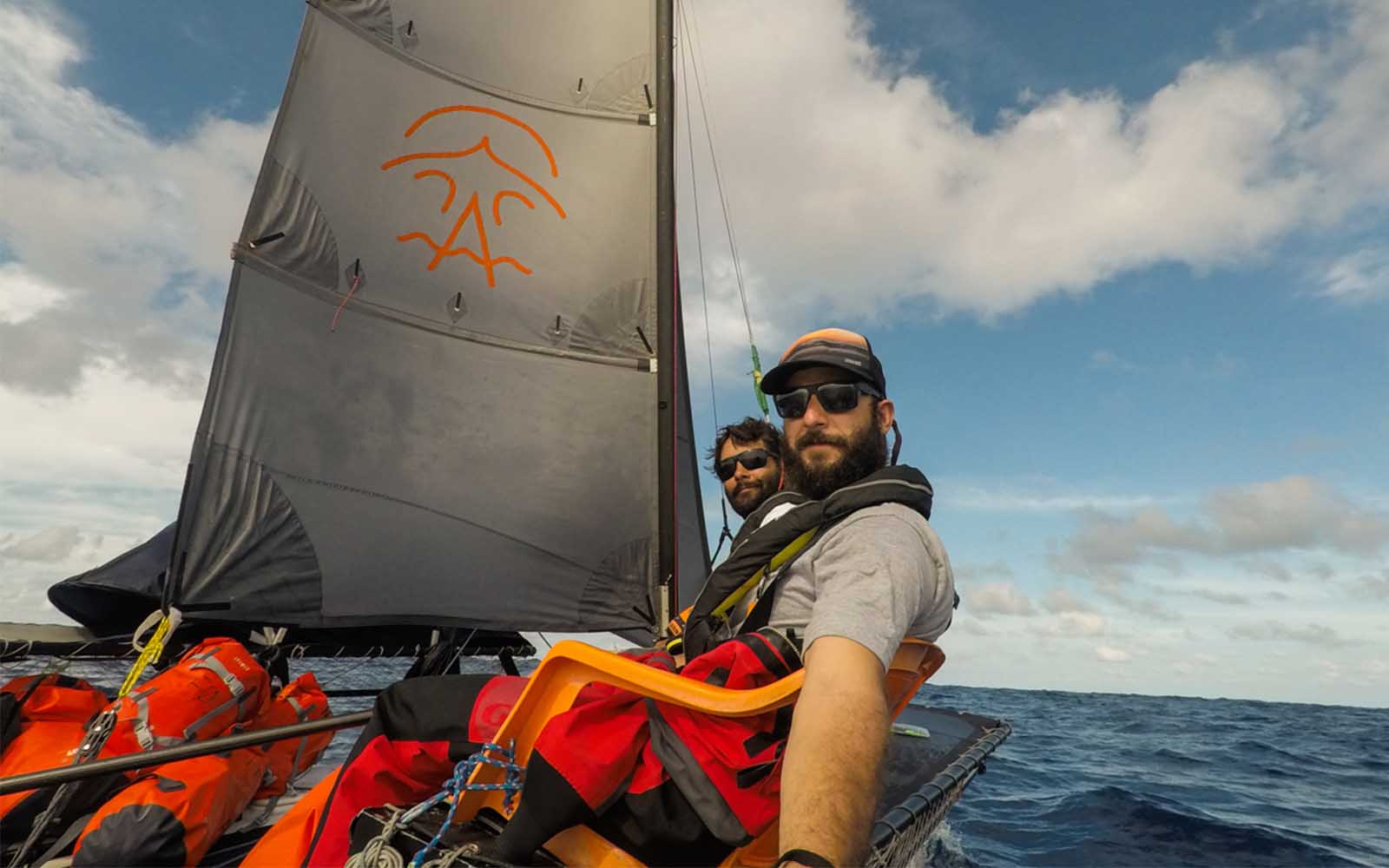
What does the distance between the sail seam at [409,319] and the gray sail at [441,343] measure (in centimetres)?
1

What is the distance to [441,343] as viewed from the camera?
4711mm

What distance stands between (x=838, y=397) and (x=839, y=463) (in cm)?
22

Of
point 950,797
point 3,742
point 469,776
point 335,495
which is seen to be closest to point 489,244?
point 335,495

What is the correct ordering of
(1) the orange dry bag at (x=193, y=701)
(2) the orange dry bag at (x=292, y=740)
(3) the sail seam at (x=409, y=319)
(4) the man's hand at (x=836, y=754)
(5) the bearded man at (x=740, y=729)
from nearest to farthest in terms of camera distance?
(4) the man's hand at (x=836, y=754), (5) the bearded man at (x=740, y=729), (1) the orange dry bag at (x=193, y=701), (2) the orange dry bag at (x=292, y=740), (3) the sail seam at (x=409, y=319)

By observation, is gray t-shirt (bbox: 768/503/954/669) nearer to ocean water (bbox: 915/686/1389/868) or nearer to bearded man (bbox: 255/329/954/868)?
bearded man (bbox: 255/329/954/868)

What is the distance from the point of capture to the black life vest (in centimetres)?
184

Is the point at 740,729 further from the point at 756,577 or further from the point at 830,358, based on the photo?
the point at 830,358

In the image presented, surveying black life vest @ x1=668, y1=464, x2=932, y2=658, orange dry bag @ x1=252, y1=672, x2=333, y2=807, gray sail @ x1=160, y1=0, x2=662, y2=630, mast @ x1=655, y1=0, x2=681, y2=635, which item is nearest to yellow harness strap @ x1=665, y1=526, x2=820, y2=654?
black life vest @ x1=668, y1=464, x2=932, y2=658

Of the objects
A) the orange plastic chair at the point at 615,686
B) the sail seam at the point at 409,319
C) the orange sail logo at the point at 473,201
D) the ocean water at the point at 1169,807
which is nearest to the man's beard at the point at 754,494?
the sail seam at the point at 409,319

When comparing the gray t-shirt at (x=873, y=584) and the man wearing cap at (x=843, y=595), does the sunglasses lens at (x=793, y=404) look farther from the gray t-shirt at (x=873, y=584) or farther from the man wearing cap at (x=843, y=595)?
the gray t-shirt at (x=873, y=584)

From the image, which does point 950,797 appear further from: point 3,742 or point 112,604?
point 112,604

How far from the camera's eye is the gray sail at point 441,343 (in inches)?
171

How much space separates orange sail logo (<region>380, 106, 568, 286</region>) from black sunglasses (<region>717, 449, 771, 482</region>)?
6.57 ft

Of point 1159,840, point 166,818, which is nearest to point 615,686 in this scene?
point 166,818
